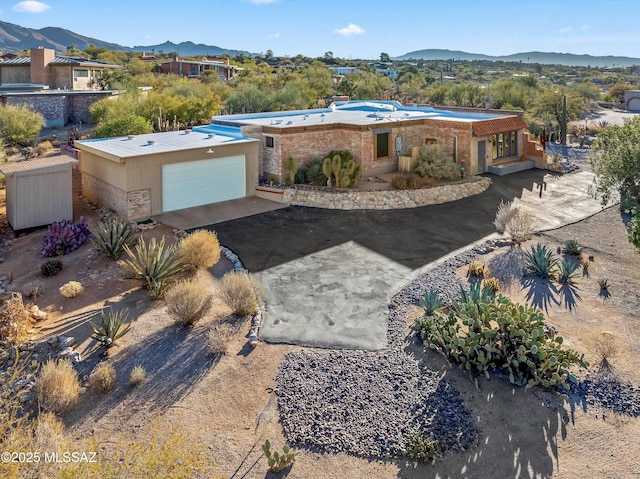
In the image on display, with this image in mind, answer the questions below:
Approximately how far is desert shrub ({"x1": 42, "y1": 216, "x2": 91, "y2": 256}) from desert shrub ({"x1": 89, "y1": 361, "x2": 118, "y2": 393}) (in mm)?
8080

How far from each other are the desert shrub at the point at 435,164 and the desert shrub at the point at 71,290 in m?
17.3

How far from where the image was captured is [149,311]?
1227 centimetres

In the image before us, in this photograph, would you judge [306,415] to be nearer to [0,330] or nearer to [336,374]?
[336,374]

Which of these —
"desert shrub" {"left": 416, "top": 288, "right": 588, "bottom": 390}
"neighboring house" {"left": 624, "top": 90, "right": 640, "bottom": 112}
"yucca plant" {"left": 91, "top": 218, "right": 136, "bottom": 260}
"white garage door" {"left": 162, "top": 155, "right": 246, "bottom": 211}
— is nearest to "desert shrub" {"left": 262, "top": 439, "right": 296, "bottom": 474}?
"desert shrub" {"left": 416, "top": 288, "right": 588, "bottom": 390}

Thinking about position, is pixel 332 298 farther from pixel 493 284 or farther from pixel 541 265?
pixel 541 265

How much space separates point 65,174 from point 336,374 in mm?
14471

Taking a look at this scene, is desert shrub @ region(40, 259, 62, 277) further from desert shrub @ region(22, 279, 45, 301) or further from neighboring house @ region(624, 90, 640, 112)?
neighboring house @ region(624, 90, 640, 112)

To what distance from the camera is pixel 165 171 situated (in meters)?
19.7

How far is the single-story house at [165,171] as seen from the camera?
19.0m

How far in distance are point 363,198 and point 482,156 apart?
9597mm

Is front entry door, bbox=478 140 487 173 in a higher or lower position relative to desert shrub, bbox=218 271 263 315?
higher

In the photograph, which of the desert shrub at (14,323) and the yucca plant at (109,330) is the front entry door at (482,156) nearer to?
the yucca plant at (109,330)

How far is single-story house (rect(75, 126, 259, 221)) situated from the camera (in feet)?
62.3

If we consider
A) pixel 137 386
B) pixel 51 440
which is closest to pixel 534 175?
pixel 137 386
